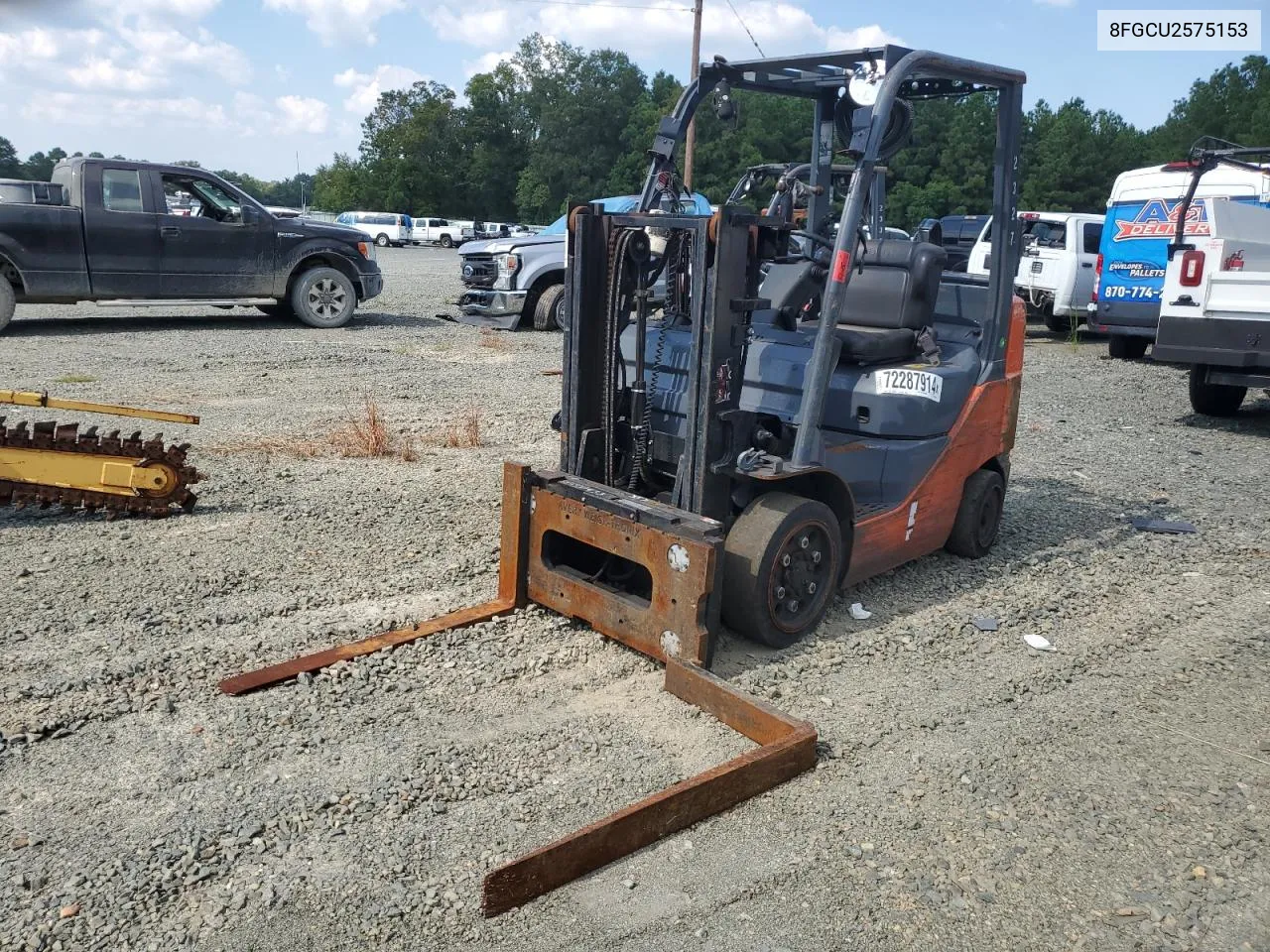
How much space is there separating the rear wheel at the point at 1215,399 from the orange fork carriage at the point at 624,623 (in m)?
8.25

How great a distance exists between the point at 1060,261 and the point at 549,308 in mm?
8400

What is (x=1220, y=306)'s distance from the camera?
A: 9922 mm

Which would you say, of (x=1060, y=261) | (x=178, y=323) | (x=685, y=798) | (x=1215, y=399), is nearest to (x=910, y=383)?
(x=685, y=798)

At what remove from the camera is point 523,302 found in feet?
49.7

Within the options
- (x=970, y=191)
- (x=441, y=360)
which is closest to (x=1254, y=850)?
(x=441, y=360)

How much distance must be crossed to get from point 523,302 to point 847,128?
9810 millimetres

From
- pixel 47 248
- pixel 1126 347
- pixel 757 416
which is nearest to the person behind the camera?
pixel 757 416

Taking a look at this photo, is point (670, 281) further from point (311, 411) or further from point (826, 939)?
point (311, 411)

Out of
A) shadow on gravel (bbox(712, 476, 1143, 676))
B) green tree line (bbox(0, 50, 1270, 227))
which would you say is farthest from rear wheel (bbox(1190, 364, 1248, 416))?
green tree line (bbox(0, 50, 1270, 227))

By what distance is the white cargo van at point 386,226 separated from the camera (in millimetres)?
55219

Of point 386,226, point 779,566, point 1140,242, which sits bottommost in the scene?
point 779,566

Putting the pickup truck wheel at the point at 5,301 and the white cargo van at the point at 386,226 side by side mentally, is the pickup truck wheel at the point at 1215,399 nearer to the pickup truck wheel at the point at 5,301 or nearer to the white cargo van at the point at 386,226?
the pickup truck wheel at the point at 5,301

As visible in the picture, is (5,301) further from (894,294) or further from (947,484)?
(947,484)

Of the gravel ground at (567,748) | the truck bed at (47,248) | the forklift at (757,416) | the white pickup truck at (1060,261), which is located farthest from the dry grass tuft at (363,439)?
the white pickup truck at (1060,261)
